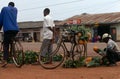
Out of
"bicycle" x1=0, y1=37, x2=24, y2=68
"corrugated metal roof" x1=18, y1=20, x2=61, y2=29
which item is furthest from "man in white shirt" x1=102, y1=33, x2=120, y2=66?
"corrugated metal roof" x1=18, y1=20, x2=61, y2=29

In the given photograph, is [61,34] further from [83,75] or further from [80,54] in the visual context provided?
[83,75]

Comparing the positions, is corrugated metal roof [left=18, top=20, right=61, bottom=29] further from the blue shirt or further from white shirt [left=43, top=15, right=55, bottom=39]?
the blue shirt

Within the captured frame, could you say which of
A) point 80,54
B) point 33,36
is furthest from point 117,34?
point 80,54

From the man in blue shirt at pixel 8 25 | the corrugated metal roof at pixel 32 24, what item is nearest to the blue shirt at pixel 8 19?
the man in blue shirt at pixel 8 25

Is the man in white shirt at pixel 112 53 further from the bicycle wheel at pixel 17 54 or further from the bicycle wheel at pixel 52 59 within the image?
the bicycle wheel at pixel 17 54

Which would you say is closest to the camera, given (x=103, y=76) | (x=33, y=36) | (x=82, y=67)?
(x=103, y=76)

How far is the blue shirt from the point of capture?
32.5 feet

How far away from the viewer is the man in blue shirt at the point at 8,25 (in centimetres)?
991

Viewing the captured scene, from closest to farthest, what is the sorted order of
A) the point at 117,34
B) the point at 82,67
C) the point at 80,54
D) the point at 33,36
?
the point at 82,67, the point at 80,54, the point at 117,34, the point at 33,36

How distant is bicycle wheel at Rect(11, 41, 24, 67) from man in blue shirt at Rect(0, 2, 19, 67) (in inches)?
6.9

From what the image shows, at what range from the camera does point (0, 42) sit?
34.6 feet

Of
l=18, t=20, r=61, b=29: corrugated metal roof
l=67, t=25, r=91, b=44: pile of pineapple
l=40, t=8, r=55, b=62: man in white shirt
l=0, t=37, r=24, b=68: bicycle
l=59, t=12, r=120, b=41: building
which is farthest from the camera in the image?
l=18, t=20, r=61, b=29: corrugated metal roof

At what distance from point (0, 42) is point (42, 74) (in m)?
2.39

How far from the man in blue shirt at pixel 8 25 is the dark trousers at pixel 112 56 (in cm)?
229
